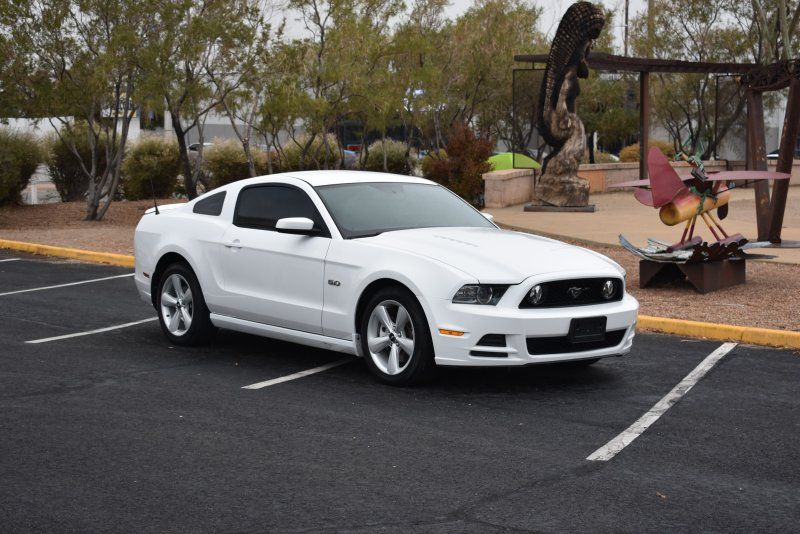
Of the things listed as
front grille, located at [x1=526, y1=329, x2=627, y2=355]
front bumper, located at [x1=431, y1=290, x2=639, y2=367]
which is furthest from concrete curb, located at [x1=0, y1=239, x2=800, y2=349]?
front bumper, located at [x1=431, y1=290, x2=639, y2=367]

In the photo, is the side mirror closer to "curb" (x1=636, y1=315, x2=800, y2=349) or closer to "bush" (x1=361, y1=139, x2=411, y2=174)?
"curb" (x1=636, y1=315, x2=800, y2=349)

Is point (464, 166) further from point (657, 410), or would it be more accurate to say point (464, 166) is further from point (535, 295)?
point (657, 410)

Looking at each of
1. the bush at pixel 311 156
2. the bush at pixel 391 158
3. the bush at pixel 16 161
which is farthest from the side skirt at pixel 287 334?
the bush at pixel 391 158

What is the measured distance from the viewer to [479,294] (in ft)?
25.1

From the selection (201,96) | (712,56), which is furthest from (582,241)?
(712,56)

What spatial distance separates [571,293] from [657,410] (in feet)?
3.19

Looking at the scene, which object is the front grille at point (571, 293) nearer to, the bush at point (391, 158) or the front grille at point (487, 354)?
the front grille at point (487, 354)

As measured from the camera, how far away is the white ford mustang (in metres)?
7.63

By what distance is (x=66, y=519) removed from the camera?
208 inches

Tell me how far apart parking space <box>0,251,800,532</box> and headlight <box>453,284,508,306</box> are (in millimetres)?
661

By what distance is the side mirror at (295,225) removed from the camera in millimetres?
8453

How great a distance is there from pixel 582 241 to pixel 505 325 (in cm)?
1014

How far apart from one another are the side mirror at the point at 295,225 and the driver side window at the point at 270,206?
0.64ft

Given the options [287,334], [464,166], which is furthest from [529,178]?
[287,334]
